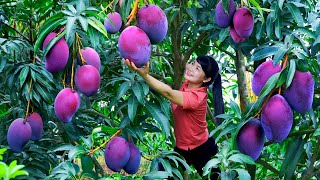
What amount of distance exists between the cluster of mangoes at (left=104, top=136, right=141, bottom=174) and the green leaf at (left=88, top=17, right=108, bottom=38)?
0.32 m

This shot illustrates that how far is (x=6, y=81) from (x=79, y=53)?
0.48 metres

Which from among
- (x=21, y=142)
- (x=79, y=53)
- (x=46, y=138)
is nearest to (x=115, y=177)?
(x=79, y=53)

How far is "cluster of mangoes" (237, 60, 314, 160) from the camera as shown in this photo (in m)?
1.23

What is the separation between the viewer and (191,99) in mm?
1890

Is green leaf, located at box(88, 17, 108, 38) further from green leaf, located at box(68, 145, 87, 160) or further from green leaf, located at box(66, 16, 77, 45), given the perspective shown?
green leaf, located at box(68, 145, 87, 160)

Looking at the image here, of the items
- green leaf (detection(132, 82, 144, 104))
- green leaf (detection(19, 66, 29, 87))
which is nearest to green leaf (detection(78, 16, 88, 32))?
green leaf (detection(132, 82, 144, 104))

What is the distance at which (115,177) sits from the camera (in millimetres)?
1220

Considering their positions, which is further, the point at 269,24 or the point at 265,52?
the point at 269,24

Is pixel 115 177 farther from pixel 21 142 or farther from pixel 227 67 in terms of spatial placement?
pixel 227 67

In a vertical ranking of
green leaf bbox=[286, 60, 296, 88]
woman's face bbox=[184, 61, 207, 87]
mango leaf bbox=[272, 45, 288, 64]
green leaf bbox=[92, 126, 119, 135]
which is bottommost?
green leaf bbox=[92, 126, 119, 135]

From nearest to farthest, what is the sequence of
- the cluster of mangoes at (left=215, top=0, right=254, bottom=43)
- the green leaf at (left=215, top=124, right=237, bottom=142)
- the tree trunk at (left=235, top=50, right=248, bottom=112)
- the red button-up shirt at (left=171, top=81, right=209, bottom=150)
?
the green leaf at (left=215, top=124, right=237, bottom=142)
the cluster of mangoes at (left=215, top=0, right=254, bottom=43)
the red button-up shirt at (left=171, top=81, right=209, bottom=150)
the tree trunk at (left=235, top=50, right=248, bottom=112)

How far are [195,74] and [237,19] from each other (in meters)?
0.48

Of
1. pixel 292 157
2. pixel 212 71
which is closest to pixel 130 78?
pixel 212 71

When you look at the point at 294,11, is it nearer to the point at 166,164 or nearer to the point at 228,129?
the point at 228,129
